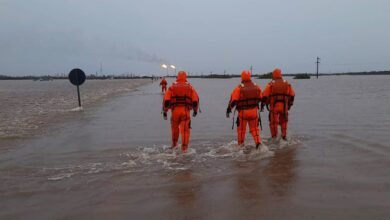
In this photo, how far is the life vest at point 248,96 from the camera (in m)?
8.46

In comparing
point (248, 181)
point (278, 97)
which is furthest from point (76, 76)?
point (248, 181)

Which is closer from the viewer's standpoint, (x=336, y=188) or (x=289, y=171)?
(x=336, y=188)

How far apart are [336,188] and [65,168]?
4717 mm

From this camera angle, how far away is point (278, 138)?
32.2 feet

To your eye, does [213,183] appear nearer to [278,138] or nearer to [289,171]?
[289,171]

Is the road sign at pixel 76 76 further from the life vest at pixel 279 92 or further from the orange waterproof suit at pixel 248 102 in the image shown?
the orange waterproof suit at pixel 248 102

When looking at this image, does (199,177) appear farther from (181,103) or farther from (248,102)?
(248,102)

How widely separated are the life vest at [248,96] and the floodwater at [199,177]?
101 cm

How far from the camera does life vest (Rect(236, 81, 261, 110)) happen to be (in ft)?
27.8

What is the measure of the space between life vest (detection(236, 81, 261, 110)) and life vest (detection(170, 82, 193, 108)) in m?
1.11

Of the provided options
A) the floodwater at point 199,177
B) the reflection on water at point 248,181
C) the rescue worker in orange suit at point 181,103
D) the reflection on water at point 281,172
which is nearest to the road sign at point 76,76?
the floodwater at point 199,177

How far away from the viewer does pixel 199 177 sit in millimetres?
6359

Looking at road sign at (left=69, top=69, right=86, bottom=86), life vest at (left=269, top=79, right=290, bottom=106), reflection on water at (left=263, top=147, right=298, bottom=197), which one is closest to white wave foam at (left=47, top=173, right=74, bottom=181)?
reflection on water at (left=263, top=147, right=298, bottom=197)

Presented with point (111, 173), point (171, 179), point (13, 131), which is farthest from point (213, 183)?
point (13, 131)
